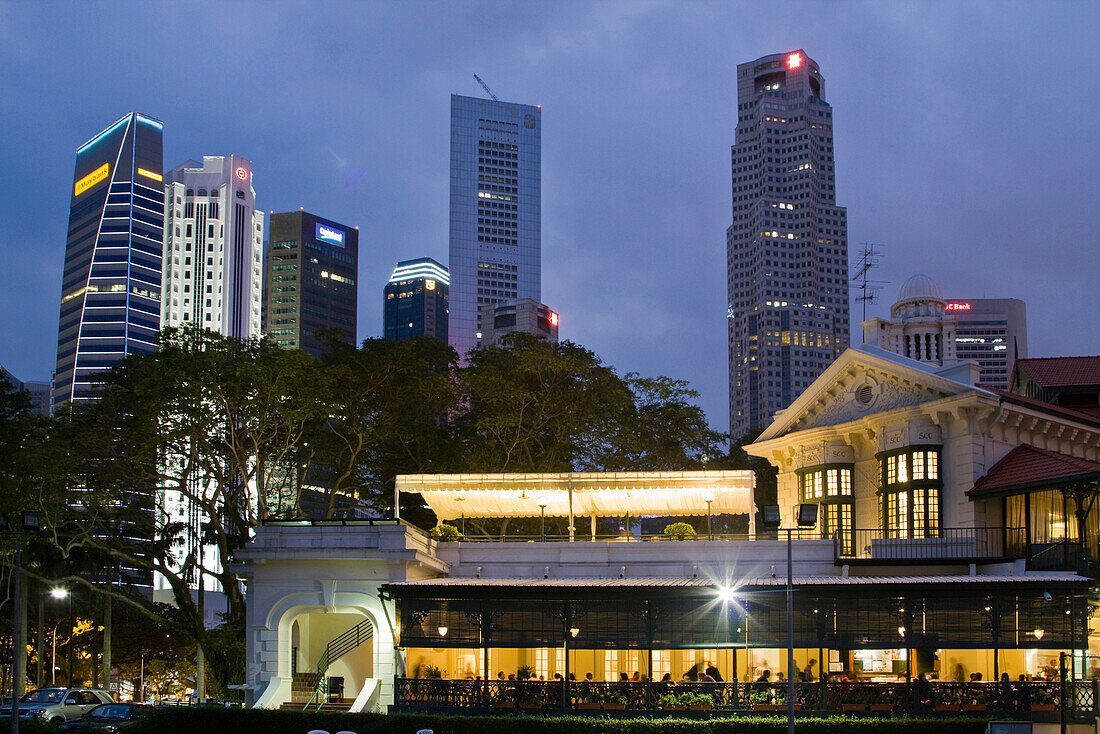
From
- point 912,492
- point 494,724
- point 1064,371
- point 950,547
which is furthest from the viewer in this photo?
point 1064,371

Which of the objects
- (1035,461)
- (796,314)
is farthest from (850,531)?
Result: (796,314)

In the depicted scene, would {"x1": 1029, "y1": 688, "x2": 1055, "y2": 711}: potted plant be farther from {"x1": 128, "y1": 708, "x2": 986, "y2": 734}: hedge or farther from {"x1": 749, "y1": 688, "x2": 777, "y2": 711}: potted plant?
{"x1": 749, "y1": 688, "x2": 777, "y2": 711}: potted plant

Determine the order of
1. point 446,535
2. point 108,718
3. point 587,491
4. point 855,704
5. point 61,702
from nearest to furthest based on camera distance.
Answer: point 855,704, point 108,718, point 61,702, point 446,535, point 587,491

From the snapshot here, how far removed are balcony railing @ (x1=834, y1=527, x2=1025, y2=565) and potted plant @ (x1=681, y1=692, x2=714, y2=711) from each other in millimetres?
7278

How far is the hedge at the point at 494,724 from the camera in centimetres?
2536

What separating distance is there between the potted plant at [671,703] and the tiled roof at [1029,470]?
441 inches

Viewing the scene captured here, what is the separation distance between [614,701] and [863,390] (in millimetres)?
15210

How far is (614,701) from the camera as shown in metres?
27.1

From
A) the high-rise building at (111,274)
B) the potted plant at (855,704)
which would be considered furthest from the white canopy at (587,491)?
the high-rise building at (111,274)

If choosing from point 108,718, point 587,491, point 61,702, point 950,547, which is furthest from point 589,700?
point 61,702

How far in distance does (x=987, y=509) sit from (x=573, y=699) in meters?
13.7

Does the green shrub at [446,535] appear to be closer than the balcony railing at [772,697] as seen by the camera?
No

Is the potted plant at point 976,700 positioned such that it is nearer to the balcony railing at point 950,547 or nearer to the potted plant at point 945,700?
the potted plant at point 945,700

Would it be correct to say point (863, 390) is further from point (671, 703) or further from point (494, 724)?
point (494, 724)
